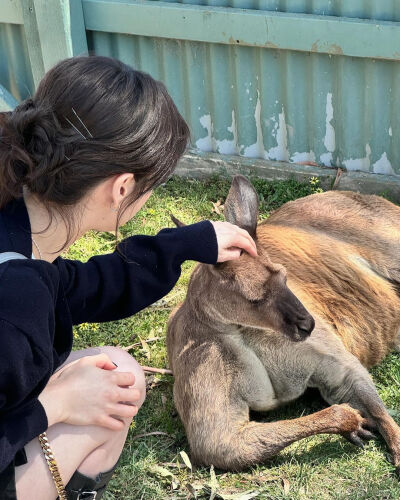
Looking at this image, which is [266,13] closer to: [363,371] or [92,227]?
[363,371]

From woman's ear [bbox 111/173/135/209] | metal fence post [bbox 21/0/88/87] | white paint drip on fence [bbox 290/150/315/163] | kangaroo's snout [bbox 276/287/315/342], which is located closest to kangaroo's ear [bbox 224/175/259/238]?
kangaroo's snout [bbox 276/287/315/342]

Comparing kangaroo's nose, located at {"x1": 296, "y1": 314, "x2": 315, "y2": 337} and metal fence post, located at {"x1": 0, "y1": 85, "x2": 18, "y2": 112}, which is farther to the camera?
metal fence post, located at {"x1": 0, "y1": 85, "x2": 18, "y2": 112}

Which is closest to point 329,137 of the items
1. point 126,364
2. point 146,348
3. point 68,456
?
point 146,348

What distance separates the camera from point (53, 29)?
566cm

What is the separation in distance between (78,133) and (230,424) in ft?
4.65

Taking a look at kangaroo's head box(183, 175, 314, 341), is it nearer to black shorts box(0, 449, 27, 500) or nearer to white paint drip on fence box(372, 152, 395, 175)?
black shorts box(0, 449, 27, 500)

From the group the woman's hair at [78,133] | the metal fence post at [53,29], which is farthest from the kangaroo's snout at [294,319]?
the metal fence post at [53,29]

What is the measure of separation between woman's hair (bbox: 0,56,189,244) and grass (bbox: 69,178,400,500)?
49.5 inches

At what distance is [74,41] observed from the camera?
5.65 meters

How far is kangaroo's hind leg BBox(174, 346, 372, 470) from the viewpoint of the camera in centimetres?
334

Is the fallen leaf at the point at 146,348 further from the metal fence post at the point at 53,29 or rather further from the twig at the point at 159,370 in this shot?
the metal fence post at the point at 53,29

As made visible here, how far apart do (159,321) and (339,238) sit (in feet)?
3.32

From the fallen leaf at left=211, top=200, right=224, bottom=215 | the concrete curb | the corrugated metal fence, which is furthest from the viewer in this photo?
the fallen leaf at left=211, top=200, right=224, bottom=215

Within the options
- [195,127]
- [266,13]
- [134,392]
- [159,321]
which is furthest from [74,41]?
[134,392]
